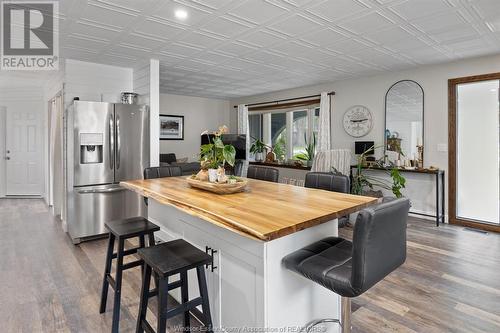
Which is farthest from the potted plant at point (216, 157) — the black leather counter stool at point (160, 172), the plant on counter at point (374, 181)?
the plant on counter at point (374, 181)

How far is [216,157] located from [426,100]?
407 cm

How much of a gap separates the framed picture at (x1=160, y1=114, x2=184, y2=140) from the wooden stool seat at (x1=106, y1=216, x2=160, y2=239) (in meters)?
5.06

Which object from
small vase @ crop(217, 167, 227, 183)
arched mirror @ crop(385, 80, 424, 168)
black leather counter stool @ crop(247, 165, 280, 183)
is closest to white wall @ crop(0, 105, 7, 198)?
black leather counter stool @ crop(247, 165, 280, 183)

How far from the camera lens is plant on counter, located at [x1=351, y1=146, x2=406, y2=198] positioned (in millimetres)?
4366

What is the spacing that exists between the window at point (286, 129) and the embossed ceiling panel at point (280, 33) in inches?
68.1

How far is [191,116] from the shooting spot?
7.58 m

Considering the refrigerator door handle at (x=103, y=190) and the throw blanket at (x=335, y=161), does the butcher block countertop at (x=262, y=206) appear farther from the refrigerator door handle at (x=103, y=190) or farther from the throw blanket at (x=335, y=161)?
the throw blanket at (x=335, y=161)

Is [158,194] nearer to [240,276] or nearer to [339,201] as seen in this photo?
[240,276]

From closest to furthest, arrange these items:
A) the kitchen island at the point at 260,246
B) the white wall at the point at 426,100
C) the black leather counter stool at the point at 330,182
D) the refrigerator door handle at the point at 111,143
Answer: the kitchen island at the point at 260,246 → the black leather counter stool at the point at 330,182 → the refrigerator door handle at the point at 111,143 → the white wall at the point at 426,100

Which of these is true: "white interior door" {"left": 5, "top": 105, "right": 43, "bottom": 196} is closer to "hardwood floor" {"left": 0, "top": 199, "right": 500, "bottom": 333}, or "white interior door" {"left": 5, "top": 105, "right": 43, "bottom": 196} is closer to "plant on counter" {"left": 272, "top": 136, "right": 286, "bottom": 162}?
"hardwood floor" {"left": 0, "top": 199, "right": 500, "bottom": 333}

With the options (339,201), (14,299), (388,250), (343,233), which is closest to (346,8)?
(339,201)

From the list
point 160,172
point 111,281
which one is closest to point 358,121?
point 160,172

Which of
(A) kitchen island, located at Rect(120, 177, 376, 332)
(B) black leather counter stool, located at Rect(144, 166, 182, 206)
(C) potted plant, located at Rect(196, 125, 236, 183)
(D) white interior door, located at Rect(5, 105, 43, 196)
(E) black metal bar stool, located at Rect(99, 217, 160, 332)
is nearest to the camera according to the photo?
(A) kitchen island, located at Rect(120, 177, 376, 332)

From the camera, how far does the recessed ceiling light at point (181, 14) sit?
2678 millimetres
